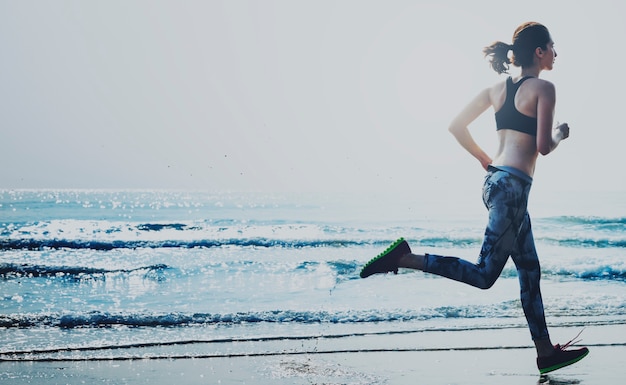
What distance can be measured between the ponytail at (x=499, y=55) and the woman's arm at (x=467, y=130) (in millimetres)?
219

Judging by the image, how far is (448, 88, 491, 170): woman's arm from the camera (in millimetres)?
4105

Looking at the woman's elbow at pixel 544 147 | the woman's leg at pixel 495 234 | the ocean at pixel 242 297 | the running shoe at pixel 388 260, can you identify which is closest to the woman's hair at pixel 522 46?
the woman's elbow at pixel 544 147

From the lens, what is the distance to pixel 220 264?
13898 millimetres

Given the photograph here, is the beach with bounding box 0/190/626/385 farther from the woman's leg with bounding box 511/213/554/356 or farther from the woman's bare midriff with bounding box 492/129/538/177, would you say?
the woman's bare midriff with bounding box 492/129/538/177

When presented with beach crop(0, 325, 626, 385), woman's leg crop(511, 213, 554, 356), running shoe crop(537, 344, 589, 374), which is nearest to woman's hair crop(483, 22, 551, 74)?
woman's leg crop(511, 213, 554, 356)

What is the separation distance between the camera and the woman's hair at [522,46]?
12.6 ft

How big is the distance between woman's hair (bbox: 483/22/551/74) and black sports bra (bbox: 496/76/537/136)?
12cm

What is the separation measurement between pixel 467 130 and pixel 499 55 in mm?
471

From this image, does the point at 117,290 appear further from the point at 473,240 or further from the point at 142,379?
the point at 473,240

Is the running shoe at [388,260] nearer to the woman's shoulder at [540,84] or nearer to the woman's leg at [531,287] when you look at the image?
the woman's leg at [531,287]

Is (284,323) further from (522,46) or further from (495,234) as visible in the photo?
(522,46)

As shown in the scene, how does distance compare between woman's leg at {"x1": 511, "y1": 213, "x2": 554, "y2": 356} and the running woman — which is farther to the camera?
woman's leg at {"x1": 511, "y1": 213, "x2": 554, "y2": 356}

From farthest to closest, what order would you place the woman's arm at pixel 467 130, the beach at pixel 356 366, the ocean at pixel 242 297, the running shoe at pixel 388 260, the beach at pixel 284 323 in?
the ocean at pixel 242 297 < the beach at pixel 284 323 < the beach at pixel 356 366 < the woman's arm at pixel 467 130 < the running shoe at pixel 388 260

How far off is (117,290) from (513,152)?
7.55m
